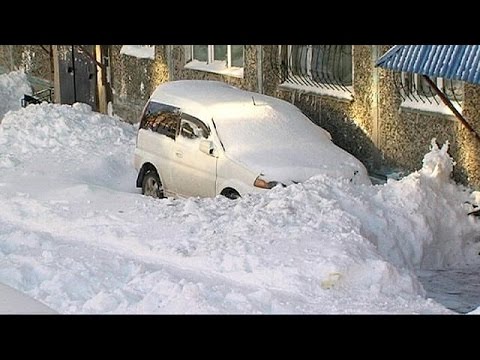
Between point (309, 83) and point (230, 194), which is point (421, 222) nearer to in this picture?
point (230, 194)

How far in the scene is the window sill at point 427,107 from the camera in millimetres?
12648

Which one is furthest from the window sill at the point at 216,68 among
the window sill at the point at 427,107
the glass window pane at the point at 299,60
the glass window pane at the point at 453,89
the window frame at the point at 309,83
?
the glass window pane at the point at 453,89

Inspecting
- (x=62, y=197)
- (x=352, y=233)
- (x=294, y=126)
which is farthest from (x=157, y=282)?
(x=294, y=126)

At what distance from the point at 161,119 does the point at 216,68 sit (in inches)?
208

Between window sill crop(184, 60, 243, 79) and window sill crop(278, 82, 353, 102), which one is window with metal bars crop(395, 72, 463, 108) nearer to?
window sill crop(278, 82, 353, 102)

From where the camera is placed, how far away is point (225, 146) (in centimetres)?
1238

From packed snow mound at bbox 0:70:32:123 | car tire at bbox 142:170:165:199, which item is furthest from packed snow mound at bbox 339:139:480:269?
packed snow mound at bbox 0:70:32:123

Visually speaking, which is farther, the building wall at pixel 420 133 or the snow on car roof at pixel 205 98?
the snow on car roof at pixel 205 98

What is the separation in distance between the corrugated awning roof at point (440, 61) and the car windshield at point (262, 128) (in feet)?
5.62

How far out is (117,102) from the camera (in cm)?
2241

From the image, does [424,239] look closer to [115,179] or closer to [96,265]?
[96,265]

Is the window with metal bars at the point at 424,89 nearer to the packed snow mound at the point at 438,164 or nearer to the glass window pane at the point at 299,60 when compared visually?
the packed snow mound at the point at 438,164
